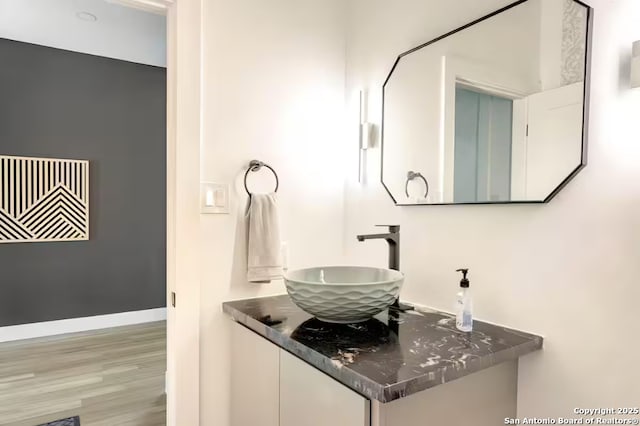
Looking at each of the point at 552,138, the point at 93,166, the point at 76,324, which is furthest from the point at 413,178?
the point at 76,324

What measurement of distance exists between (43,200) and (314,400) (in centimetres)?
376

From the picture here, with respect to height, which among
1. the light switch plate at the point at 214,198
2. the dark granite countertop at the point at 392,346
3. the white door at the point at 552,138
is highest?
the white door at the point at 552,138

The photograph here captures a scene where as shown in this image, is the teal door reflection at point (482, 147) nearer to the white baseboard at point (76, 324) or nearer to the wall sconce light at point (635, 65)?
the wall sconce light at point (635, 65)

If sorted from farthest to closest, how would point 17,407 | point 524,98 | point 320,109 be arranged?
point 17,407, point 320,109, point 524,98

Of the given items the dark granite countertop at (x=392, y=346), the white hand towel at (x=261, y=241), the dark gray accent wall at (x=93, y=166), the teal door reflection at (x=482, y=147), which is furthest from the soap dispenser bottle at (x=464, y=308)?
the dark gray accent wall at (x=93, y=166)

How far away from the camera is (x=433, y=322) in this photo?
133cm

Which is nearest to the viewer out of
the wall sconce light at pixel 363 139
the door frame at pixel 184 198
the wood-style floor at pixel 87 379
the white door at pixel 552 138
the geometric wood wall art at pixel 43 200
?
the white door at pixel 552 138

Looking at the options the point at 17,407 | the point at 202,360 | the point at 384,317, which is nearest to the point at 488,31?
the point at 384,317

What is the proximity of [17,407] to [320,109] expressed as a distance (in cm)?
259

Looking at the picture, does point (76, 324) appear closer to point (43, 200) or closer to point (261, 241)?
point (43, 200)

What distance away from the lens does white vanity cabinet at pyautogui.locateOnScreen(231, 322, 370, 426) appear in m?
0.96

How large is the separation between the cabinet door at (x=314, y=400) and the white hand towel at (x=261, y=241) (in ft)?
1.45

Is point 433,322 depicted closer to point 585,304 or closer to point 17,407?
point 585,304

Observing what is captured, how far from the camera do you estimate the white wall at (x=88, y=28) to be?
2998 millimetres
